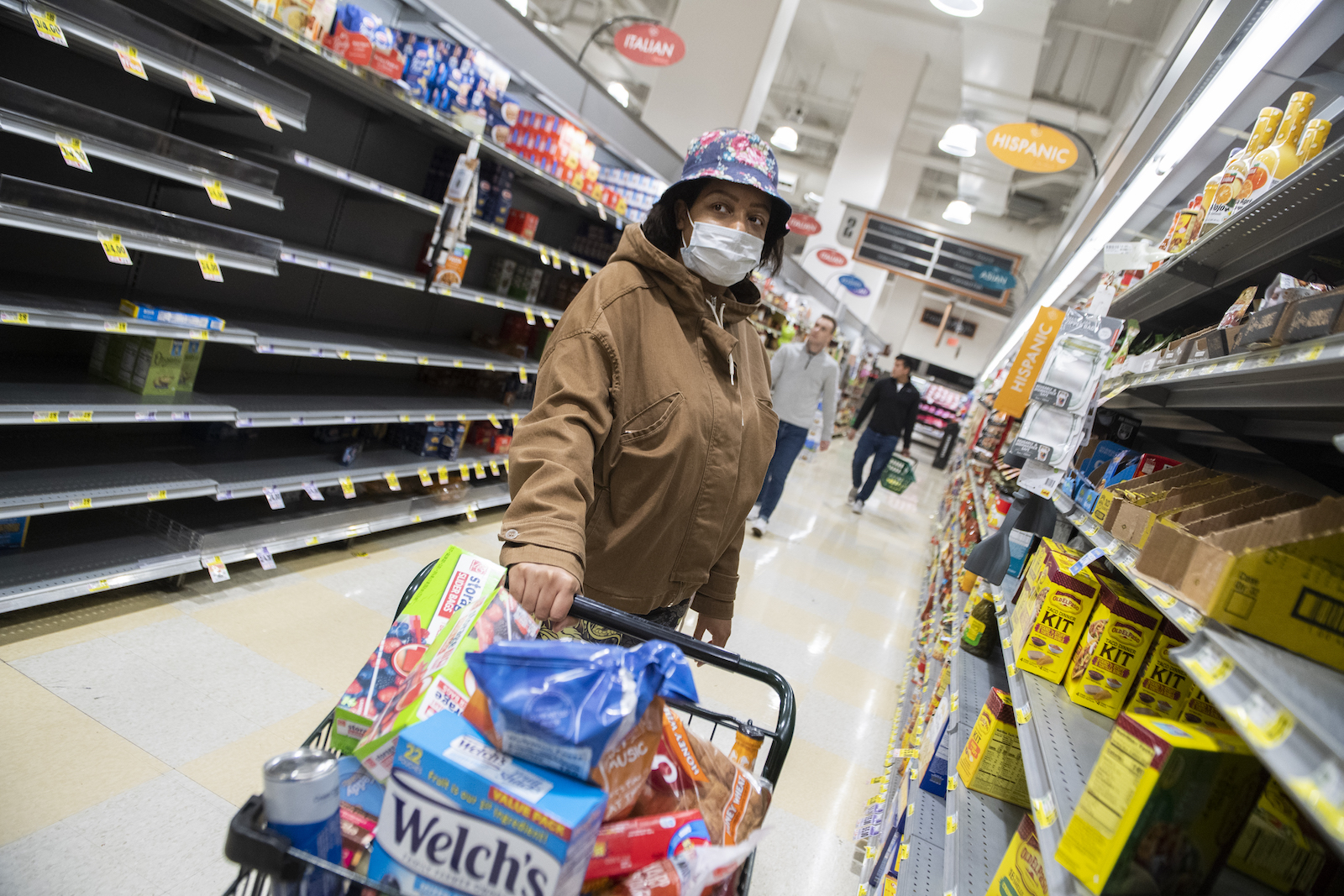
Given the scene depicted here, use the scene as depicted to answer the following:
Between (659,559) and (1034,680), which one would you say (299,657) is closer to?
(659,559)

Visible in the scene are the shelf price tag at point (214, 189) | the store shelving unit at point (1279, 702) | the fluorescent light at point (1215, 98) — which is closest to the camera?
the store shelving unit at point (1279, 702)

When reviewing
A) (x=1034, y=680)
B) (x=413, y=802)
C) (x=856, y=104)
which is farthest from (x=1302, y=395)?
(x=856, y=104)

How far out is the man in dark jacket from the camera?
877 cm

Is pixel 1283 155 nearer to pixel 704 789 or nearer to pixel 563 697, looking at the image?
pixel 704 789

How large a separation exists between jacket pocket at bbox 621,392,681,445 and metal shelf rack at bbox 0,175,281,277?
74.5 inches

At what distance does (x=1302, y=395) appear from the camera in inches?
61.4

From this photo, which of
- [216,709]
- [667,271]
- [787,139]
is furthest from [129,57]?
[787,139]

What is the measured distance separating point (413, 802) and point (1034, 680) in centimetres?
149

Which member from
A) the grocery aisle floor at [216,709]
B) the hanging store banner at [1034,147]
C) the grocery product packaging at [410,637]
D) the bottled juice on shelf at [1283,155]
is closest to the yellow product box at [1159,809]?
the grocery product packaging at [410,637]

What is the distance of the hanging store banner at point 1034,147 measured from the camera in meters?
6.49

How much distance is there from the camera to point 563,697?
2.63 ft

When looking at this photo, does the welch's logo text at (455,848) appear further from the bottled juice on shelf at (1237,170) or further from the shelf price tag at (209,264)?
the shelf price tag at (209,264)

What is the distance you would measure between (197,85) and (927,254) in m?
10.7

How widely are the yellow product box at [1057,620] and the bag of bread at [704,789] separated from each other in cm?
100
